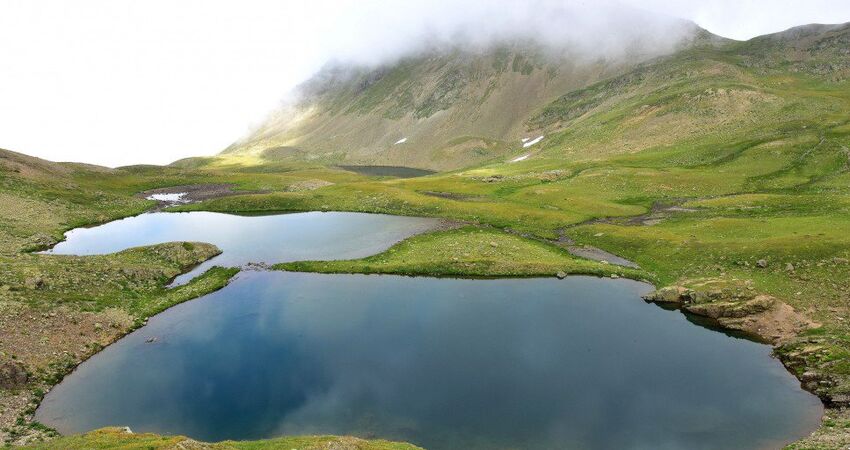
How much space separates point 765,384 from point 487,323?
21079mm

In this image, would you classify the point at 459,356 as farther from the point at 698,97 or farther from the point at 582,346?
the point at 698,97

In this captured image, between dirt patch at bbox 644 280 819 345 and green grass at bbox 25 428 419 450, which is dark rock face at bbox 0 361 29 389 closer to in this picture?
green grass at bbox 25 428 419 450

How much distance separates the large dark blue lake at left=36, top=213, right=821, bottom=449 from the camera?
29.2 m

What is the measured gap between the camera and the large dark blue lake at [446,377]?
29.2 m

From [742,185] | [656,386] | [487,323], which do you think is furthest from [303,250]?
[742,185]

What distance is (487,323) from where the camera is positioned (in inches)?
1705

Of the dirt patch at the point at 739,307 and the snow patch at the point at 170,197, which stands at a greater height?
the snow patch at the point at 170,197

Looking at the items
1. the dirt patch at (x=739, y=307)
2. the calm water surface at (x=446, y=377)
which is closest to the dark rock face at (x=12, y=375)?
the calm water surface at (x=446, y=377)

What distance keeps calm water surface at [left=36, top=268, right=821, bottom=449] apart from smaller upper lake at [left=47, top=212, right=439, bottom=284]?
16280 millimetres

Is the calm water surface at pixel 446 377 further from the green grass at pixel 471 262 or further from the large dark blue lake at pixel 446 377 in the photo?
the green grass at pixel 471 262

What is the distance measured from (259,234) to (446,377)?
169ft

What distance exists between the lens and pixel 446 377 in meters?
34.2

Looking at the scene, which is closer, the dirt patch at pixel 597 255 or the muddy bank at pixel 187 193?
the dirt patch at pixel 597 255

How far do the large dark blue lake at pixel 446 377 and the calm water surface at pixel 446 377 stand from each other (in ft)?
0.39
